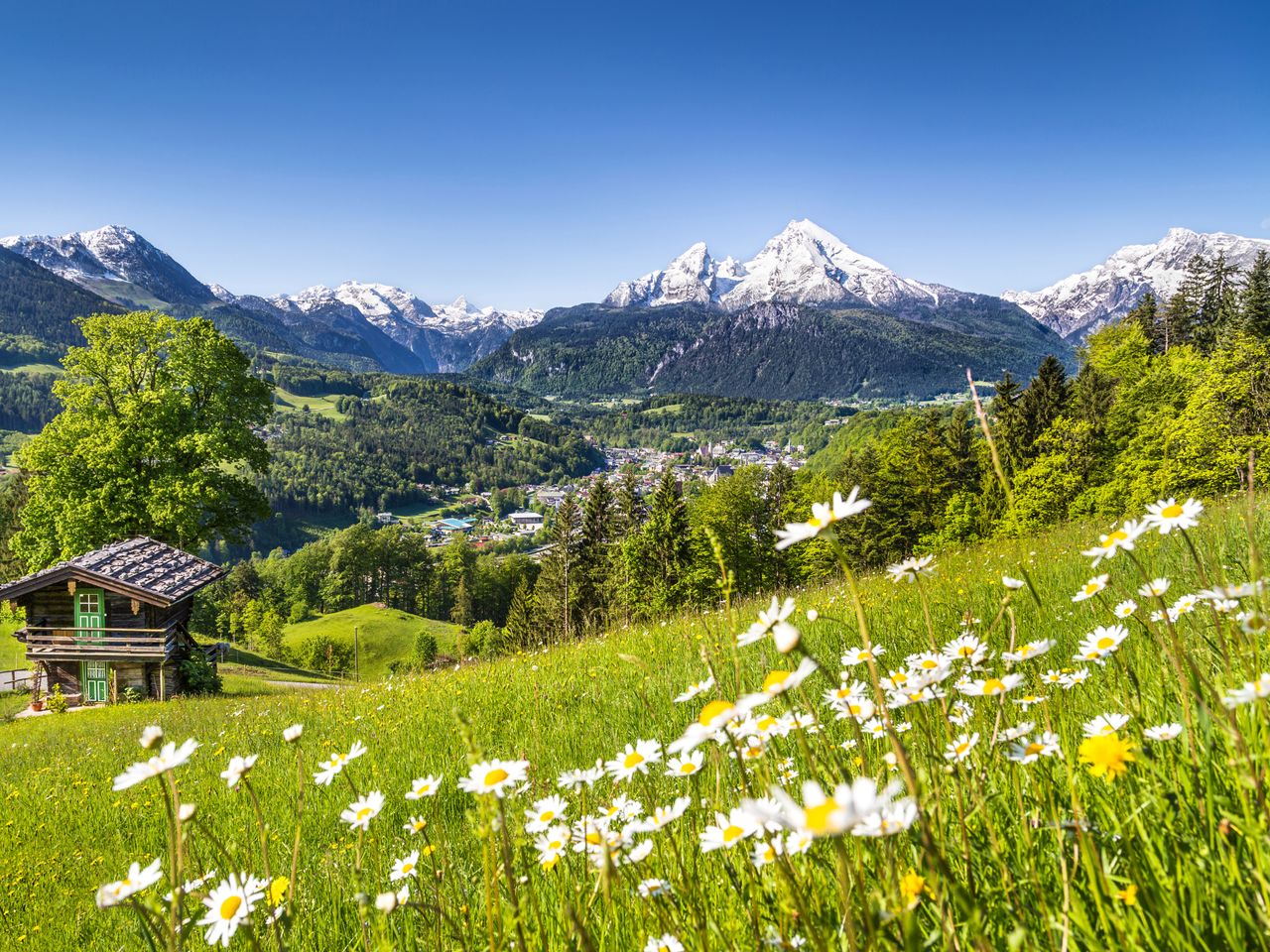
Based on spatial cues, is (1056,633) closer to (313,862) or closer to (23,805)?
(313,862)

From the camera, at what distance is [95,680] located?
21109 mm

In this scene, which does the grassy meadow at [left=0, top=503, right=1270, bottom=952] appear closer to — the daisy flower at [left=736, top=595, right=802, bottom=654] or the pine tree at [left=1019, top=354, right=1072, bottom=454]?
the daisy flower at [left=736, top=595, right=802, bottom=654]

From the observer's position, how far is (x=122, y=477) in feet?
68.1

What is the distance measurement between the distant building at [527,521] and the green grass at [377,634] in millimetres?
98420

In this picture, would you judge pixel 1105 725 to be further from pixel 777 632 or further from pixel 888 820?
pixel 777 632

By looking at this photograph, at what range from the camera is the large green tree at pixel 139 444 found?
20.3m

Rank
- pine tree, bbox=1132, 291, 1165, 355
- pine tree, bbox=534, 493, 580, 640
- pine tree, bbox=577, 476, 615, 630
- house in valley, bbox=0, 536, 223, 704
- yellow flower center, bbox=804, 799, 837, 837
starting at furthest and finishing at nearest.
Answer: pine tree, bbox=1132, 291, 1165, 355 → pine tree, bbox=577, 476, 615, 630 → pine tree, bbox=534, 493, 580, 640 → house in valley, bbox=0, 536, 223, 704 → yellow flower center, bbox=804, 799, 837, 837

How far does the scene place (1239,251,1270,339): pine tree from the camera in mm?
36562

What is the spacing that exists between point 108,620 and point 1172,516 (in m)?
26.3

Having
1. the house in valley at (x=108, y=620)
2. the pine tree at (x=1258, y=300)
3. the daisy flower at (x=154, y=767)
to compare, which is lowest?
the house in valley at (x=108, y=620)

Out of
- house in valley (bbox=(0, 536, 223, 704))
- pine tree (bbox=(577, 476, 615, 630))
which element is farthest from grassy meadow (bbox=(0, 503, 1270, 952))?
pine tree (bbox=(577, 476, 615, 630))

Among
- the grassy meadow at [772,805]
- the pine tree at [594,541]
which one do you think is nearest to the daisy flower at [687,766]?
the grassy meadow at [772,805]

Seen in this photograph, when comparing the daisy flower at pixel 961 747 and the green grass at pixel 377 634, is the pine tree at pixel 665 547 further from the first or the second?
the daisy flower at pixel 961 747

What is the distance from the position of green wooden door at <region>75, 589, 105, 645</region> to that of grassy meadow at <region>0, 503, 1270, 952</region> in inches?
611
